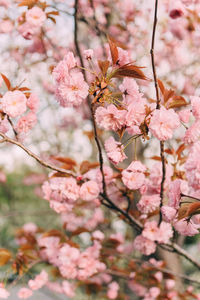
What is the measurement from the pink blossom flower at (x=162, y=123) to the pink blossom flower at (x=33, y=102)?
443 millimetres

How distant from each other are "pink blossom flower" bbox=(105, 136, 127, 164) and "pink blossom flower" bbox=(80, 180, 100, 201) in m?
0.19

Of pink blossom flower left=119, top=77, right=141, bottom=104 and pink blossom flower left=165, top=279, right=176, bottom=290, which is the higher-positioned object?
pink blossom flower left=119, top=77, right=141, bottom=104

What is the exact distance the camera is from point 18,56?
298 cm

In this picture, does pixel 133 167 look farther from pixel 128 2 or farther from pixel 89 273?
pixel 128 2

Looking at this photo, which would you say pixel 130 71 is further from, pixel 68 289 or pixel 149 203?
pixel 68 289

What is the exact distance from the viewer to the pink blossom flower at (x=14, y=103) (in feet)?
2.99

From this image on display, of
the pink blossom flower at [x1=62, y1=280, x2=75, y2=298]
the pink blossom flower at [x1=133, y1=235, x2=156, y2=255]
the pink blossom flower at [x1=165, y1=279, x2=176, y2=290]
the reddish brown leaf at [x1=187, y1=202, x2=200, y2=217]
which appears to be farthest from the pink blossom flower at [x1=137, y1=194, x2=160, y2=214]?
the pink blossom flower at [x1=62, y1=280, x2=75, y2=298]

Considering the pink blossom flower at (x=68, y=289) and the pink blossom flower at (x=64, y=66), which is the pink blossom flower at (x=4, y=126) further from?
the pink blossom flower at (x=68, y=289)

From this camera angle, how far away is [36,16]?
1.44m

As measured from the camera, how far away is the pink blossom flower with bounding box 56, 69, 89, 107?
85 centimetres

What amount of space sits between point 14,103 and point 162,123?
0.47 m

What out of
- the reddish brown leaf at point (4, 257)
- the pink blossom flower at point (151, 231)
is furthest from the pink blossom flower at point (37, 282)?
the pink blossom flower at point (151, 231)

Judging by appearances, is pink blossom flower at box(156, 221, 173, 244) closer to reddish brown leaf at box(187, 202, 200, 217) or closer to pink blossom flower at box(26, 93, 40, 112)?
reddish brown leaf at box(187, 202, 200, 217)

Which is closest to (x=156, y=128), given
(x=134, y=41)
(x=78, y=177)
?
(x=78, y=177)
